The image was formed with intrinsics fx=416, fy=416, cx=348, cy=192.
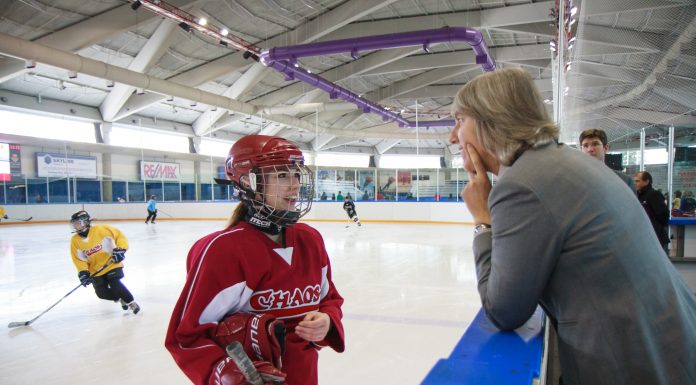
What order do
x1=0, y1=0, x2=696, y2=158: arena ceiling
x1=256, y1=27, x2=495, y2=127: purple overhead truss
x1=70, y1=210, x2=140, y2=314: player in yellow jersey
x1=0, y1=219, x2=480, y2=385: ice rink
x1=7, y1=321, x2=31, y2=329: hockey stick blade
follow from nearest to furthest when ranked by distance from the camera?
x1=0, y1=219, x2=480, y2=385: ice rink < x1=7, y1=321, x2=31, y2=329: hockey stick blade < x1=70, y1=210, x2=140, y2=314: player in yellow jersey < x1=0, y1=0, x2=696, y2=158: arena ceiling < x1=256, y1=27, x2=495, y2=127: purple overhead truss

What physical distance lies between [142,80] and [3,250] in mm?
5874

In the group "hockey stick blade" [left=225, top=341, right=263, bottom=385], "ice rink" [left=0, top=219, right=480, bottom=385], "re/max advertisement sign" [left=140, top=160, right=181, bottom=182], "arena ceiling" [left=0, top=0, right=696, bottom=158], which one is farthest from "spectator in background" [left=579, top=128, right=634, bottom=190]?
"re/max advertisement sign" [left=140, top=160, right=181, bottom=182]

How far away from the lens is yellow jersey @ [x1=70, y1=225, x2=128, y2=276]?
3.97 m

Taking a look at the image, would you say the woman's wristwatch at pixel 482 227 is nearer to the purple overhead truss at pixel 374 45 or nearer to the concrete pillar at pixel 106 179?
the purple overhead truss at pixel 374 45

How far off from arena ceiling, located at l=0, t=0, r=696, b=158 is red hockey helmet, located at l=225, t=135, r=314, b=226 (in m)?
3.68

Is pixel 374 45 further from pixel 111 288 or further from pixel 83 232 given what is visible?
pixel 111 288

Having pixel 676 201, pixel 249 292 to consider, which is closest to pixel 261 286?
pixel 249 292

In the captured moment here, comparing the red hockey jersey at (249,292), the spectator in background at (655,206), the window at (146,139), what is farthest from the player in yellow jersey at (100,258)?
the window at (146,139)

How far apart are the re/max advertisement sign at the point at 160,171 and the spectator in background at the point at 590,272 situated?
20.2 meters

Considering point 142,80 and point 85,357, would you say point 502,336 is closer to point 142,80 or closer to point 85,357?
point 85,357

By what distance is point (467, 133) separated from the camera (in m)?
0.94

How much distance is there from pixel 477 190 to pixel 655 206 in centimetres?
382

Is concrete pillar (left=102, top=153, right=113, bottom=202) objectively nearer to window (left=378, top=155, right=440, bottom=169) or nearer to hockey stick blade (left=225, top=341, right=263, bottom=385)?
window (left=378, top=155, right=440, bottom=169)

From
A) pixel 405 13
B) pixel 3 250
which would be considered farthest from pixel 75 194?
pixel 405 13
